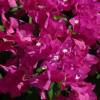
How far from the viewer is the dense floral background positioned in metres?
1.65

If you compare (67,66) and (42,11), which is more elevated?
(42,11)

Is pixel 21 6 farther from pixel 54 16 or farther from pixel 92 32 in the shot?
pixel 92 32

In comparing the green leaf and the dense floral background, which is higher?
the dense floral background

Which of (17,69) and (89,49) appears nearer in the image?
(17,69)

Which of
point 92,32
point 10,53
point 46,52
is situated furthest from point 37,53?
point 92,32

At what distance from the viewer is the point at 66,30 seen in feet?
5.68

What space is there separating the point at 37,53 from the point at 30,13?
19 centimetres

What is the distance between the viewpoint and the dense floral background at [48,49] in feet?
5.41

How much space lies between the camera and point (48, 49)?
5.41ft

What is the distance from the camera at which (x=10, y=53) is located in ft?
5.71

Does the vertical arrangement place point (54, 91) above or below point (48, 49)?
below

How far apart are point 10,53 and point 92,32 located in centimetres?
32

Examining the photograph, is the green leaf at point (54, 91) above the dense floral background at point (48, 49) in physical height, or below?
below

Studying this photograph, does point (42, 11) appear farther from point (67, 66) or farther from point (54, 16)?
point (67, 66)
